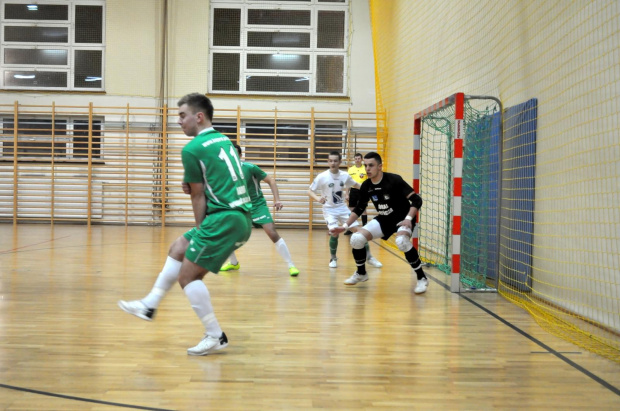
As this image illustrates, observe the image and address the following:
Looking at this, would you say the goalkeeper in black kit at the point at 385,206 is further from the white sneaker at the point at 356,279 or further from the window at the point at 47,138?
the window at the point at 47,138

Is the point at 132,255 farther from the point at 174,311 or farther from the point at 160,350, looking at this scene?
the point at 160,350

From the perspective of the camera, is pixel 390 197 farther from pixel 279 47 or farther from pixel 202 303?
pixel 279 47

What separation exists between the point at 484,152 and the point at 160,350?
16.1 ft

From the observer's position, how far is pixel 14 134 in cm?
1497

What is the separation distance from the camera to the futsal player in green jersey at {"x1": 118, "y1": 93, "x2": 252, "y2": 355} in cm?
375

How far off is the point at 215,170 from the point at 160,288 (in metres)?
0.86

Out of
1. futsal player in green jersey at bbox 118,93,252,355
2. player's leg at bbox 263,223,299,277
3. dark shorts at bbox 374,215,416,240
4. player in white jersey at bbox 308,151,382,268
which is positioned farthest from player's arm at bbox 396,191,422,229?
futsal player in green jersey at bbox 118,93,252,355

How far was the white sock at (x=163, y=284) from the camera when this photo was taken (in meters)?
3.88

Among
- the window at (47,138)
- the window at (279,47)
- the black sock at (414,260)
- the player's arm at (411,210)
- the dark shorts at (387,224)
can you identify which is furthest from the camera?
the window at (279,47)

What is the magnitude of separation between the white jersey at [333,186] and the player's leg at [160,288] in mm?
4778

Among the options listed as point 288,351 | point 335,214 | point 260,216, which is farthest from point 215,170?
point 335,214

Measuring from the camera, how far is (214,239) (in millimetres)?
3760

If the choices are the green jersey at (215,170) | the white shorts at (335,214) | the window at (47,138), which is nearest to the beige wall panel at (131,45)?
the window at (47,138)

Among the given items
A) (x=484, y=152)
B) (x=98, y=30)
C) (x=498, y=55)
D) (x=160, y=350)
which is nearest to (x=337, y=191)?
(x=484, y=152)
